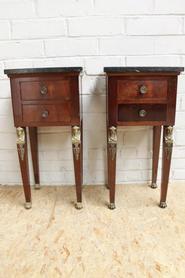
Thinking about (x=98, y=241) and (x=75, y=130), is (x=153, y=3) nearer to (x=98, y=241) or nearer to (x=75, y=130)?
(x=75, y=130)

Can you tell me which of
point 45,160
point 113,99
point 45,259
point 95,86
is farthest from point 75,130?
point 45,259

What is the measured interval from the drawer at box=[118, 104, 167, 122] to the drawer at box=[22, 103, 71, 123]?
276 mm

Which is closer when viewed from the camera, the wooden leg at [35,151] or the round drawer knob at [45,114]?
the round drawer knob at [45,114]

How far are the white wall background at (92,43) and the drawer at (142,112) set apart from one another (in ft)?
1.16

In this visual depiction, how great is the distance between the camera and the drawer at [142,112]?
49.0 inches

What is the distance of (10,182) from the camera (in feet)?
5.74

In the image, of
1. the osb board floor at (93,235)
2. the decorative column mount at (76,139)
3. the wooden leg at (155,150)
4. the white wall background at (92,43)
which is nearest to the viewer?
the osb board floor at (93,235)

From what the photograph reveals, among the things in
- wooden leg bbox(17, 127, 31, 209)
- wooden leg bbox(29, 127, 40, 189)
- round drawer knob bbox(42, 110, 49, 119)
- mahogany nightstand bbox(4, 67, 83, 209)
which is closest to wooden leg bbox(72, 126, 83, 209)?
mahogany nightstand bbox(4, 67, 83, 209)

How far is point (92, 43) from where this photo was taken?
1.49m

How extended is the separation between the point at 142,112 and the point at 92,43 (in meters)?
0.57

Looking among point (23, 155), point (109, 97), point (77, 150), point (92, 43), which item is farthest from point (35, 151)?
point (92, 43)

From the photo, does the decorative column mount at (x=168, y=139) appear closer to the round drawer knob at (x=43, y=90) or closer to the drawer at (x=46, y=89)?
the drawer at (x=46, y=89)

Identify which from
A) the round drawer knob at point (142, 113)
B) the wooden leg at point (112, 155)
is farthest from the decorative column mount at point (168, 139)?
the wooden leg at point (112, 155)

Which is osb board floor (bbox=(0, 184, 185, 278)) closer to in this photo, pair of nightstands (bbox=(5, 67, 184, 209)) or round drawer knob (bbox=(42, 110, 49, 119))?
pair of nightstands (bbox=(5, 67, 184, 209))
